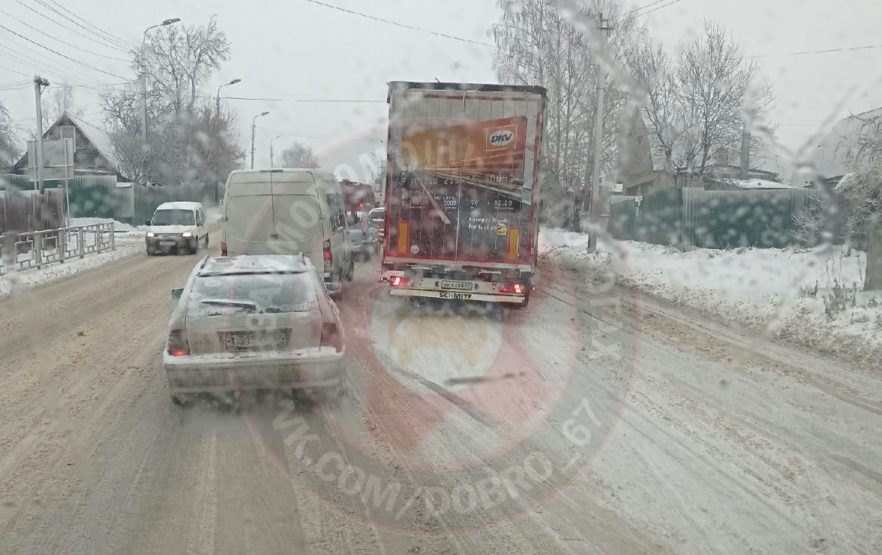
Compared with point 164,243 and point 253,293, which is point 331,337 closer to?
point 253,293

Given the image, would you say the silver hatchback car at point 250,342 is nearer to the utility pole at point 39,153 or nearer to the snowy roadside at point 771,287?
the snowy roadside at point 771,287

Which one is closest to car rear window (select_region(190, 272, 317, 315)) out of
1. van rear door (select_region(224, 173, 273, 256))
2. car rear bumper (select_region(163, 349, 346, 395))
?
car rear bumper (select_region(163, 349, 346, 395))

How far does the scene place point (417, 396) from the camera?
716 cm

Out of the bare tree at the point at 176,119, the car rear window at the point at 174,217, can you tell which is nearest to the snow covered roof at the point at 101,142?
the bare tree at the point at 176,119

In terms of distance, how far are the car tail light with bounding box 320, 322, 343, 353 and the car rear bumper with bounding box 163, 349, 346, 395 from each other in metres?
0.19

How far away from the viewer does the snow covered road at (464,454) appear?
430 cm

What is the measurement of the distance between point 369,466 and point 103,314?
9.14 metres

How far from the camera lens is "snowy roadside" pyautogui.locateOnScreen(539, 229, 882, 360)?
10.3m

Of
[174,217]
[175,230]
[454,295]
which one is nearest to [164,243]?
[175,230]

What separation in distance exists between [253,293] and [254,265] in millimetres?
711

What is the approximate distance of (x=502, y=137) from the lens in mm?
11633

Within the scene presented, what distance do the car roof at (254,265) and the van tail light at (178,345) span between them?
89 centimetres

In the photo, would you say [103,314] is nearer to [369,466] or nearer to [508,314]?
[508,314]

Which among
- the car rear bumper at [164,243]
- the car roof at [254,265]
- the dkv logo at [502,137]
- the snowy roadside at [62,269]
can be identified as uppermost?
the dkv logo at [502,137]
